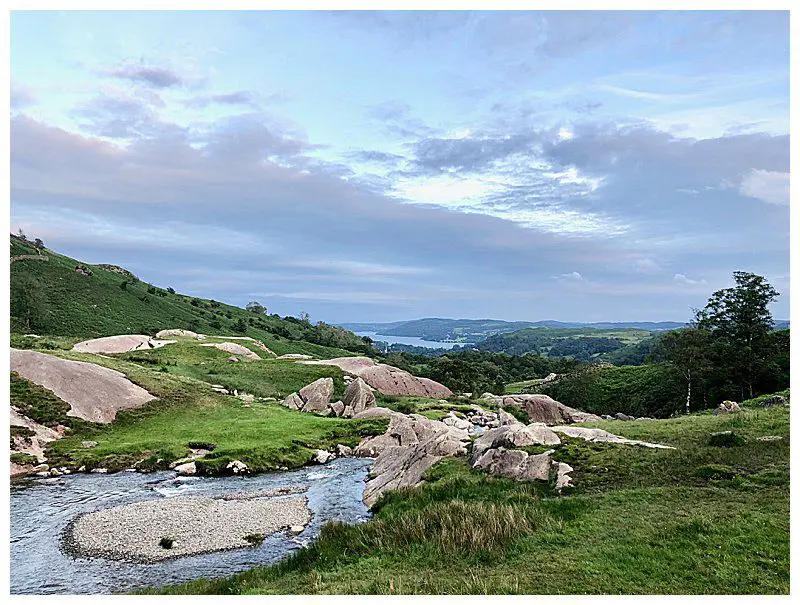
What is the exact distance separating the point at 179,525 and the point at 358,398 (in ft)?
102

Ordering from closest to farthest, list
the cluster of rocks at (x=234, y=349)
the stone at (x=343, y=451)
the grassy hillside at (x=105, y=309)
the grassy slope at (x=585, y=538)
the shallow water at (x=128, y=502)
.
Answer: the grassy slope at (x=585, y=538)
the shallow water at (x=128, y=502)
the stone at (x=343, y=451)
the cluster of rocks at (x=234, y=349)
the grassy hillside at (x=105, y=309)

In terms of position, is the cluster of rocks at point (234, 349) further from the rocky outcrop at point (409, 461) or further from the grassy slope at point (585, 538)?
the grassy slope at point (585, 538)

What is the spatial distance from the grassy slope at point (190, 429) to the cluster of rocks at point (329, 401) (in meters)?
3.09

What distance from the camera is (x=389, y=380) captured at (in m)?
75.4

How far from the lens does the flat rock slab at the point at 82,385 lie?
4116 cm

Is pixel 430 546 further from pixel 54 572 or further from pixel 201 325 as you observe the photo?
pixel 201 325

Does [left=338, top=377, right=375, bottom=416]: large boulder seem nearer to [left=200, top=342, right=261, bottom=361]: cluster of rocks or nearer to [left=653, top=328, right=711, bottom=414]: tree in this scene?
[left=200, top=342, right=261, bottom=361]: cluster of rocks

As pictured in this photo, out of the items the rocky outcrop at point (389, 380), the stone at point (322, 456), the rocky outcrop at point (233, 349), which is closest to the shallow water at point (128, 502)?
the stone at point (322, 456)

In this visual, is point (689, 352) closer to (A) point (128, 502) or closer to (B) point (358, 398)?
(B) point (358, 398)

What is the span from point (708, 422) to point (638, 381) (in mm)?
55135

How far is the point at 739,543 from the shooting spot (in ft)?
40.1

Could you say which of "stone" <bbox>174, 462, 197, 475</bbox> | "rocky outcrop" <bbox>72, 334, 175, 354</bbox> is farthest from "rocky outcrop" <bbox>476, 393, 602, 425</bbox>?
"rocky outcrop" <bbox>72, 334, 175, 354</bbox>
